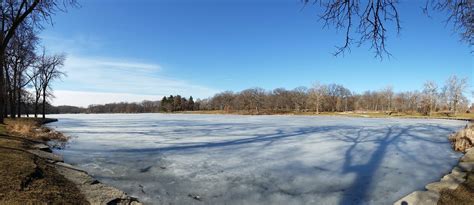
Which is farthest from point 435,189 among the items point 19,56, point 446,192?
point 19,56

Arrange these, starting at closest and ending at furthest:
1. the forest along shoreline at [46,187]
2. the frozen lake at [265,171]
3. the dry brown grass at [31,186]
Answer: the dry brown grass at [31,186]
the forest along shoreline at [46,187]
the frozen lake at [265,171]

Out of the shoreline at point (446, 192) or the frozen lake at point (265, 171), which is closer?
the shoreline at point (446, 192)

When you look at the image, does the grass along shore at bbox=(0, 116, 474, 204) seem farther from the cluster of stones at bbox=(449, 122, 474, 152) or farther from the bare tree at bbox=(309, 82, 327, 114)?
the bare tree at bbox=(309, 82, 327, 114)

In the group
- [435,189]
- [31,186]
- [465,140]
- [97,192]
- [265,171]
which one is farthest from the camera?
[465,140]

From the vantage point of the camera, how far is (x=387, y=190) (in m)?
6.43

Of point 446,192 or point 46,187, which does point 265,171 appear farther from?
point 46,187

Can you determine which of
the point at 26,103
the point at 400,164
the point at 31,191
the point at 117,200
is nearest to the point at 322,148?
the point at 400,164

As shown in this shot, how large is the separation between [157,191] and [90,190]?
1.32 metres

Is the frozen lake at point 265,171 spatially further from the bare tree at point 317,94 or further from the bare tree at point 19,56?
the bare tree at point 317,94

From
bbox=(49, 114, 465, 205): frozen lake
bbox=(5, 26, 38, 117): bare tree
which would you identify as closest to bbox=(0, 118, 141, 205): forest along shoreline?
bbox=(49, 114, 465, 205): frozen lake

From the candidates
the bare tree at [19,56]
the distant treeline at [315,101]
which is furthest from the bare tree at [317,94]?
the bare tree at [19,56]

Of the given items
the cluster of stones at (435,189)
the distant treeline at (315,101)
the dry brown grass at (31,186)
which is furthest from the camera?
the distant treeline at (315,101)

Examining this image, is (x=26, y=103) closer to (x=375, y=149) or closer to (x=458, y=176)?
(x=375, y=149)

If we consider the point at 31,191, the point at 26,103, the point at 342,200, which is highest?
the point at 26,103
